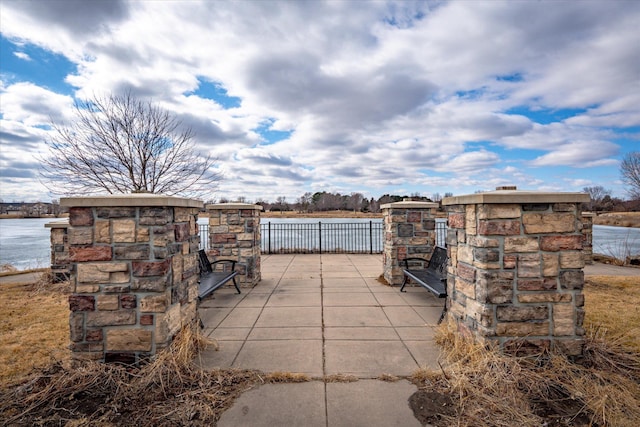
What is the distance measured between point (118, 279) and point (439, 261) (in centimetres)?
436

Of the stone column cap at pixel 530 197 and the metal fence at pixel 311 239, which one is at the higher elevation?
the stone column cap at pixel 530 197

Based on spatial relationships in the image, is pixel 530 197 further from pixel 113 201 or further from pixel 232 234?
pixel 232 234

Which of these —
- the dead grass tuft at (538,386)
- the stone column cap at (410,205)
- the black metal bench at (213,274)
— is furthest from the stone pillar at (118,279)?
the stone column cap at (410,205)

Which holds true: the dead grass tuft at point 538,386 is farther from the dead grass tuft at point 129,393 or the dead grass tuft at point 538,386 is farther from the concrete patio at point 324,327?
the dead grass tuft at point 129,393

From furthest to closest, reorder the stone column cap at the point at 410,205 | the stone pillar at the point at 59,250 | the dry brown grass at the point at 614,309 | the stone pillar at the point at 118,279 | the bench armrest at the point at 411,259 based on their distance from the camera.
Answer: the stone pillar at the point at 59,250
the stone column cap at the point at 410,205
the bench armrest at the point at 411,259
the dry brown grass at the point at 614,309
the stone pillar at the point at 118,279

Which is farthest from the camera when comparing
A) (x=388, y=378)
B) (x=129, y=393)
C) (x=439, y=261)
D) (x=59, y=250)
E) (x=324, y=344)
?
(x=59, y=250)

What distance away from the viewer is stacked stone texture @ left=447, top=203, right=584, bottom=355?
8.81ft

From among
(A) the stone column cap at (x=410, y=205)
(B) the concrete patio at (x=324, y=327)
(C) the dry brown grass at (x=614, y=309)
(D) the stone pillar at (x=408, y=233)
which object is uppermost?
(A) the stone column cap at (x=410, y=205)

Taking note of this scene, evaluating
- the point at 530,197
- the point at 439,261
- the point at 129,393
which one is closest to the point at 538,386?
the point at 530,197

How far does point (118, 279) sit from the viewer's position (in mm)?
2631

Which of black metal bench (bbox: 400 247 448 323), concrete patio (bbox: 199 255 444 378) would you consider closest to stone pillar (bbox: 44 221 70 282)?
concrete patio (bbox: 199 255 444 378)

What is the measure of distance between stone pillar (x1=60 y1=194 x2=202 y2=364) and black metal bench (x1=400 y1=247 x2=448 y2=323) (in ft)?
10.0

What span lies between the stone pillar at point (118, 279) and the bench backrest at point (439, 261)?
3800mm

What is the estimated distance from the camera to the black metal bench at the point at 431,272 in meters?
4.17
